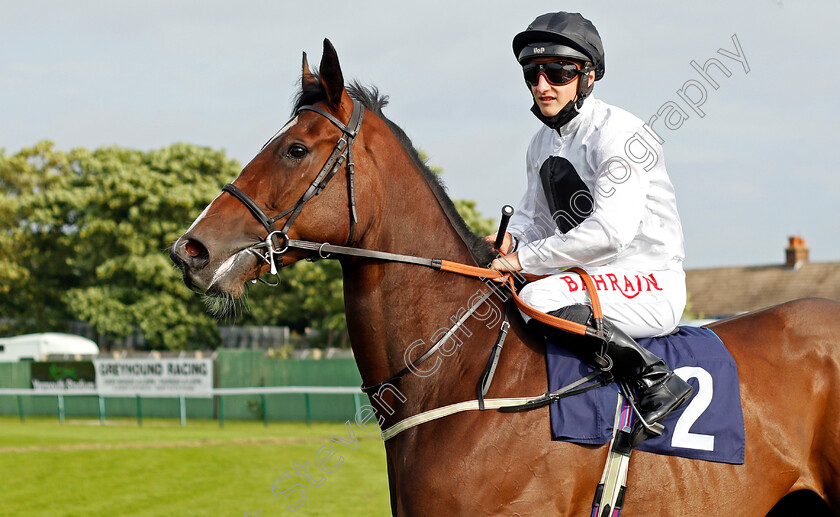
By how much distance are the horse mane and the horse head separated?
0.20 meters

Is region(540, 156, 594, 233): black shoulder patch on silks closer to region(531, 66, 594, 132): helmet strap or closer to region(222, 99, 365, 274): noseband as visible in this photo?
region(531, 66, 594, 132): helmet strap

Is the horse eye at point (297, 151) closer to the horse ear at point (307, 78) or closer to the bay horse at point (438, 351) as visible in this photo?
the bay horse at point (438, 351)

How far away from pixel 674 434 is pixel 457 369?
88 cm

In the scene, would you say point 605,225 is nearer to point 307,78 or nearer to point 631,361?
point 631,361

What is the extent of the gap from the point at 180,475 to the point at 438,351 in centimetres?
820

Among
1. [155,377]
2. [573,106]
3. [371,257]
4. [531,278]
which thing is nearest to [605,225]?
[531,278]

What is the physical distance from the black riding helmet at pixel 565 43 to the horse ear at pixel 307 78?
884 millimetres

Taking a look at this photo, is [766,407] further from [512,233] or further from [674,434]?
[512,233]

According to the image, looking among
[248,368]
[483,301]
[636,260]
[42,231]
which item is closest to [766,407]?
[636,260]

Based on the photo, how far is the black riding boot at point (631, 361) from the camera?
3.06 m

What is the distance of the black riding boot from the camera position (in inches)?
121

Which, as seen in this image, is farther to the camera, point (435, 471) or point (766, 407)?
point (766, 407)

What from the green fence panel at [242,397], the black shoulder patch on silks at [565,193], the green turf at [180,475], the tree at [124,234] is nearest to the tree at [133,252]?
the tree at [124,234]

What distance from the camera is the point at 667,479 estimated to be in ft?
10.2
